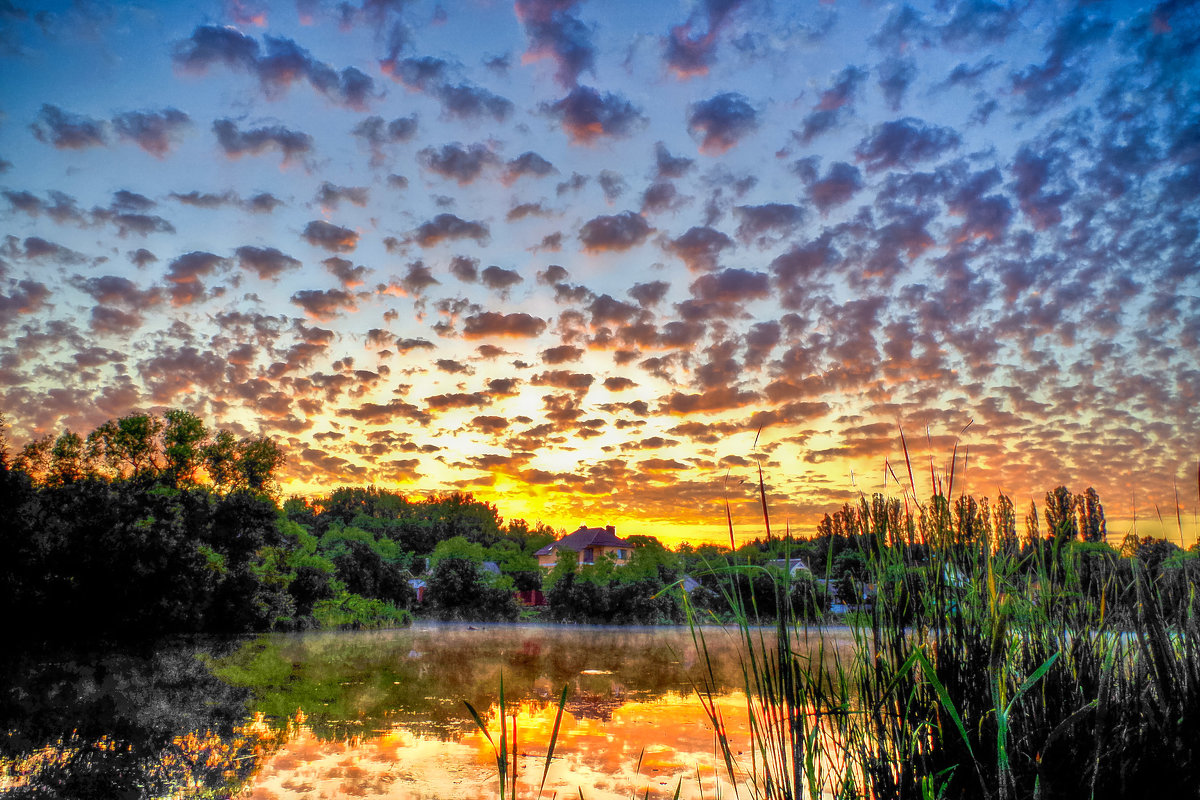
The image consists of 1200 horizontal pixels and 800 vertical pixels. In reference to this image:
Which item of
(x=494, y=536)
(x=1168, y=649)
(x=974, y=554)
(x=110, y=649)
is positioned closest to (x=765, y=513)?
(x=974, y=554)

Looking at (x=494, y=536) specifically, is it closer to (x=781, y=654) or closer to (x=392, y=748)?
(x=392, y=748)

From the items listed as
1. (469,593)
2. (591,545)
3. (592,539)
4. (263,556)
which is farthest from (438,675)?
(592,539)

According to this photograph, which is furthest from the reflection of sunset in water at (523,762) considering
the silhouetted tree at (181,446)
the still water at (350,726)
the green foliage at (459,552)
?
the silhouetted tree at (181,446)

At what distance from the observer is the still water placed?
5.39 m

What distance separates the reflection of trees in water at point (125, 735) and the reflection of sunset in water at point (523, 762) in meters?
0.43

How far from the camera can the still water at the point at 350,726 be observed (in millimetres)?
5391

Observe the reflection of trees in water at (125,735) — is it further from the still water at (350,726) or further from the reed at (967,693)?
the reed at (967,693)

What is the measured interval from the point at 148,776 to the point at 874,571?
5858 mm

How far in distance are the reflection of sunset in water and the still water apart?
2 cm

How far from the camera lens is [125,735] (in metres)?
6.68

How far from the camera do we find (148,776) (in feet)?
17.3

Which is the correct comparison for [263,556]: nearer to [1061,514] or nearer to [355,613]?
[355,613]

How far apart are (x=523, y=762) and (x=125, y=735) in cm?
389

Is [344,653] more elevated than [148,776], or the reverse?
[148,776]
